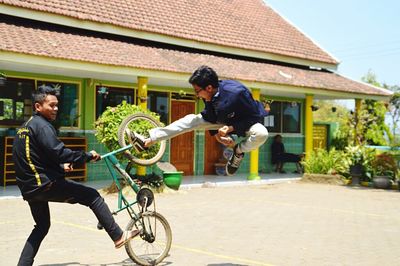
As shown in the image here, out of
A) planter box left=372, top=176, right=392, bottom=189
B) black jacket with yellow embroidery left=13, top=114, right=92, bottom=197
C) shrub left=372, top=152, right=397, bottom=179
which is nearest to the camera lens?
black jacket with yellow embroidery left=13, top=114, right=92, bottom=197

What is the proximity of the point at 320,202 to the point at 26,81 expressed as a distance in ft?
26.2

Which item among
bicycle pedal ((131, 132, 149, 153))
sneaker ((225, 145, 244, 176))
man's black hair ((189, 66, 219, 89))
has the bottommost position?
sneaker ((225, 145, 244, 176))

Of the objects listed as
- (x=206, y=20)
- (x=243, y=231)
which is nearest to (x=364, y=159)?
(x=206, y=20)

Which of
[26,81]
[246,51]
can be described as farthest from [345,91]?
[26,81]

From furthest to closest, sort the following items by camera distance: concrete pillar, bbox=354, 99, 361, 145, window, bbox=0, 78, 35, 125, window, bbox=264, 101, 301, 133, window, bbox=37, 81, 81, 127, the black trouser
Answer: window, bbox=264, 101, 301, 133
concrete pillar, bbox=354, 99, 361, 145
window, bbox=37, 81, 81, 127
window, bbox=0, 78, 35, 125
the black trouser

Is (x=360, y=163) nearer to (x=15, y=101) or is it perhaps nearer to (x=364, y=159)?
(x=364, y=159)

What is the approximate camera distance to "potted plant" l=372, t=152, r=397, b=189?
17.5 metres

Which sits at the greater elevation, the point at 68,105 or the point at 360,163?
the point at 68,105

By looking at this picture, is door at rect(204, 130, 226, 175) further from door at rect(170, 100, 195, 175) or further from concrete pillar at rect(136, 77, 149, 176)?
concrete pillar at rect(136, 77, 149, 176)

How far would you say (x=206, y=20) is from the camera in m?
20.4

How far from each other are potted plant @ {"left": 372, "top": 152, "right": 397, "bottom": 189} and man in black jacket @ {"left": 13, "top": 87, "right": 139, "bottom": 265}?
1310 centimetres

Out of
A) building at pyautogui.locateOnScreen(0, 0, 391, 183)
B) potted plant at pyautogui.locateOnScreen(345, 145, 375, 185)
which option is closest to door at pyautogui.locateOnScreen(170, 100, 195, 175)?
building at pyautogui.locateOnScreen(0, 0, 391, 183)

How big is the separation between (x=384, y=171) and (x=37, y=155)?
14.0 metres

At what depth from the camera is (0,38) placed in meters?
13.0
